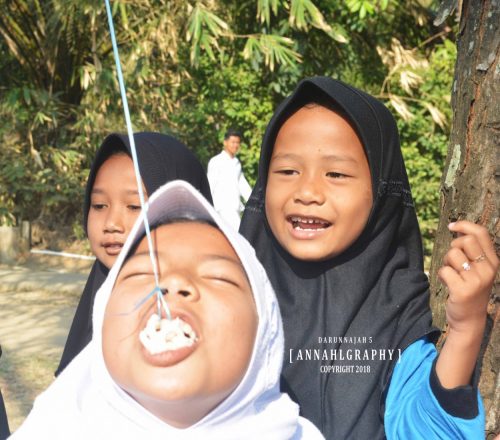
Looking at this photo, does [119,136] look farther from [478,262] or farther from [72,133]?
[72,133]

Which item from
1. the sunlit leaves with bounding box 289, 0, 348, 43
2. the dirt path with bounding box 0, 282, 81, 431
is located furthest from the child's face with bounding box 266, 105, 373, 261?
the sunlit leaves with bounding box 289, 0, 348, 43

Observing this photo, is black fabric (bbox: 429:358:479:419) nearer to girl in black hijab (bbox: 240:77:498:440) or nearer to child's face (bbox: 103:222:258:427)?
girl in black hijab (bbox: 240:77:498:440)

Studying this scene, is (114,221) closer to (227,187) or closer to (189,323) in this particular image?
(189,323)

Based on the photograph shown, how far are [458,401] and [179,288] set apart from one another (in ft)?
2.31

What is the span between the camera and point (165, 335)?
1.41 m

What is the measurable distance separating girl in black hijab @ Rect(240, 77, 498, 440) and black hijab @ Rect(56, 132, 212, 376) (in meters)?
0.42

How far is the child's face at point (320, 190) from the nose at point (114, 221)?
52cm

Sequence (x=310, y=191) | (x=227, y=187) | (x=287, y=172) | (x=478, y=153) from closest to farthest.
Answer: (x=310, y=191), (x=287, y=172), (x=478, y=153), (x=227, y=187)

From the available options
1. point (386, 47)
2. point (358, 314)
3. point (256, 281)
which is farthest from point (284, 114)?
point (386, 47)

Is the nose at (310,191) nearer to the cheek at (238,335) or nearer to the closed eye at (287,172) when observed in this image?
the closed eye at (287,172)

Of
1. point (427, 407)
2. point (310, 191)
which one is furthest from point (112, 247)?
point (427, 407)

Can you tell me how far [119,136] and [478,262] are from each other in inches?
47.9

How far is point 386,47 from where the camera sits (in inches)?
424

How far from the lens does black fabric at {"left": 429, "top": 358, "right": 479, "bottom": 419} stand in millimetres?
1734
